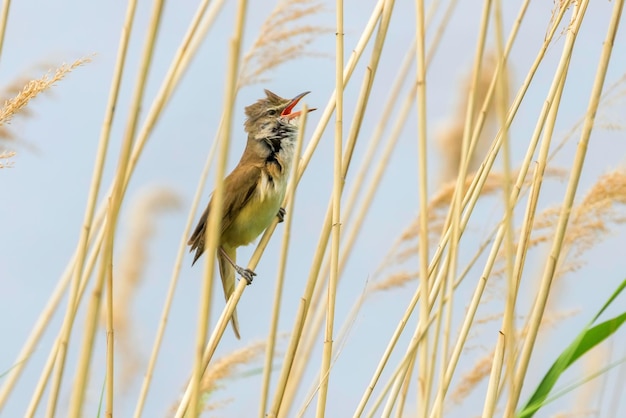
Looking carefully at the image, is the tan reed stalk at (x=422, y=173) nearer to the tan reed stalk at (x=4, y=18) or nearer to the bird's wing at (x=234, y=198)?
the tan reed stalk at (x=4, y=18)

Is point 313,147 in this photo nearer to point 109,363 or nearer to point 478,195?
point 478,195

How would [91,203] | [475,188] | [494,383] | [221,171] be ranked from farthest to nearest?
[475,188], [494,383], [91,203], [221,171]

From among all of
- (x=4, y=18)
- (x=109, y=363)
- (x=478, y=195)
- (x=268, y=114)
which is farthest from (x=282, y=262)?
(x=268, y=114)

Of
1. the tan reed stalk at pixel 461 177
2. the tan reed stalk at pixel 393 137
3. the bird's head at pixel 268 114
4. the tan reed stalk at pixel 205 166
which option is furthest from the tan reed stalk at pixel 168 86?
the bird's head at pixel 268 114

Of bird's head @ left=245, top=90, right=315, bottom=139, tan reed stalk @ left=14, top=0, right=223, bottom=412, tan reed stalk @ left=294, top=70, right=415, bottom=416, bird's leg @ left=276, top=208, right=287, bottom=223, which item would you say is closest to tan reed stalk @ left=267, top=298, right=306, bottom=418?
tan reed stalk @ left=14, top=0, right=223, bottom=412

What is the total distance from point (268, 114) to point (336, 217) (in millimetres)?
1442

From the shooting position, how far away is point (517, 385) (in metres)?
1.81

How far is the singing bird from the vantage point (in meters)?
2.86

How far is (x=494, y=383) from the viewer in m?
1.85

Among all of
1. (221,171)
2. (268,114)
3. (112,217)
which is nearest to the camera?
(221,171)

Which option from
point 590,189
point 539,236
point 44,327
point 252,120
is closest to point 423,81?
point 590,189

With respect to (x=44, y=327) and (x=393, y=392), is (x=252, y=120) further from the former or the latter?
(x=393, y=392)

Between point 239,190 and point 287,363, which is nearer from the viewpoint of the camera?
point 287,363

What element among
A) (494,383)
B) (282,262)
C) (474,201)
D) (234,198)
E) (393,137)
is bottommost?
(494,383)
